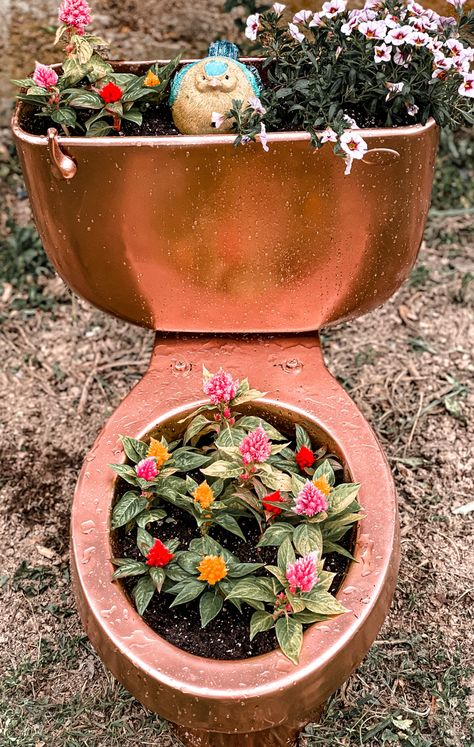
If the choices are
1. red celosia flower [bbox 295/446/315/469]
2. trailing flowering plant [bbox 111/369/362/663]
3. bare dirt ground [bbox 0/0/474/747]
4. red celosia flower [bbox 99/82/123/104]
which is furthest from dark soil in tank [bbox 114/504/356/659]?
red celosia flower [bbox 99/82/123/104]

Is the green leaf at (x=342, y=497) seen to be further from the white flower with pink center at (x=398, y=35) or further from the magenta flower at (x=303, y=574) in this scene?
the white flower with pink center at (x=398, y=35)

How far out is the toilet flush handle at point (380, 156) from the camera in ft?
3.82

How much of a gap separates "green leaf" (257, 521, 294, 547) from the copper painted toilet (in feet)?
0.36

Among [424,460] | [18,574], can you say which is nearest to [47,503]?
[18,574]

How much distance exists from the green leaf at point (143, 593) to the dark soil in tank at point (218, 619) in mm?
27

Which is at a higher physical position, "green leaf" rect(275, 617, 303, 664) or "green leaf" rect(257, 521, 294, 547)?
"green leaf" rect(275, 617, 303, 664)

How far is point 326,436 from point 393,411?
2.15ft

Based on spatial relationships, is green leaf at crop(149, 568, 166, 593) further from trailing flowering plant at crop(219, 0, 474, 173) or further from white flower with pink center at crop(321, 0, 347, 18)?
white flower with pink center at crop(321, 0, 347, 18)

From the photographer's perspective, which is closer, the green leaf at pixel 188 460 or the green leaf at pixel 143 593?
the green leaf at pixel 143 593

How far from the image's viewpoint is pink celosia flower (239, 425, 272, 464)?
1096 mm

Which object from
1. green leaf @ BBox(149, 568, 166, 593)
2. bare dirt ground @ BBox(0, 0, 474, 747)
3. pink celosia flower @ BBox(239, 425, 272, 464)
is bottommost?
bare dirt ground @ BBox(0, 0, 474, 747)

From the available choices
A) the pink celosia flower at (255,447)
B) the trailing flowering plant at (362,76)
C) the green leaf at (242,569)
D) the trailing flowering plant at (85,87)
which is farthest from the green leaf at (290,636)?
the trailing flowering plant at (85,87)

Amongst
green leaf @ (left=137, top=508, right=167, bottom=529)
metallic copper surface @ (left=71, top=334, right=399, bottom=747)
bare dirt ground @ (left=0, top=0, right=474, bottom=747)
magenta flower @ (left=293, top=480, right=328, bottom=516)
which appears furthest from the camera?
bare dirt ground @ (left=0, top=0, right=474, bottom=747)

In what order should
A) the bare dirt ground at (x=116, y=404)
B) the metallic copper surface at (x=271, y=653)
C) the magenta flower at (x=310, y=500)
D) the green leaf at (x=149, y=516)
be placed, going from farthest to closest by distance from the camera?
the bare dirt ground at (x=116, y=404) → the green leaf at (x=149, y=516) → the magenta flower at (x=310, y=500) → the metallic copper surface at (x=271, y=653)
